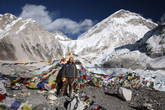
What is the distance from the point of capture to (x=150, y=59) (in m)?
25.5

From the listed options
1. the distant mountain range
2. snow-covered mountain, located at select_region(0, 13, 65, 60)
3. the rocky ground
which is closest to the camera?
the rocky ground

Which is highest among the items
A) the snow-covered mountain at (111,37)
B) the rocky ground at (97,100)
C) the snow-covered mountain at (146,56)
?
the snow-covered mountain at (111,37)

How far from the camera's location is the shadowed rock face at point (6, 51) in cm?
3335

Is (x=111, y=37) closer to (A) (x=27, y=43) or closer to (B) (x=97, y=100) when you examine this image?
(A) (x=27, y=43)

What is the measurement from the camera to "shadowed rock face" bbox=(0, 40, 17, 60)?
33347mm

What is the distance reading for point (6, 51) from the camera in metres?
34.0

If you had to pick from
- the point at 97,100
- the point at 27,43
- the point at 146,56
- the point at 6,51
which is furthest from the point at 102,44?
the point at 97,100

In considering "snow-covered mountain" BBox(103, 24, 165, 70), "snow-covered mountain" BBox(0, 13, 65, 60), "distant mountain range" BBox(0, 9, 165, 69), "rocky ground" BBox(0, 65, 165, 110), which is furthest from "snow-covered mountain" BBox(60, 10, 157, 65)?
"rocky ground" BBox(0, 65, 165, 110)

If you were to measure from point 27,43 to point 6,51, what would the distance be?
34.3 ft

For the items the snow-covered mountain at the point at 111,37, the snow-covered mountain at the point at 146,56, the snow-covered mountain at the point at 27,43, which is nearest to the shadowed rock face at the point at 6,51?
the snow-covered mountain at the point at 27,43

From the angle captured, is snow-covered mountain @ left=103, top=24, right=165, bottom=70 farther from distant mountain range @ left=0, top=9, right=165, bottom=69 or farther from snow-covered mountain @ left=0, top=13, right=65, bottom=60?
snow-covered mountain @ left=0, top=13, right=65, bottom=60

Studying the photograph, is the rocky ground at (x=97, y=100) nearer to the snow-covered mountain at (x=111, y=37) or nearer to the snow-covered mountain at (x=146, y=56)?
the snow-covered mountain at (x=146, y=56)

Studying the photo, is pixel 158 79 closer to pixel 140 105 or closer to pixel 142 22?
pixel 140 105

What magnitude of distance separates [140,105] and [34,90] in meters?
4.58
